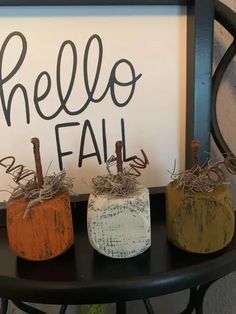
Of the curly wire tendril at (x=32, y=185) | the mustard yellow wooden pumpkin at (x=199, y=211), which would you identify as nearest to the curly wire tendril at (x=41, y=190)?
the curly wire tendril at (x=32, y=185)

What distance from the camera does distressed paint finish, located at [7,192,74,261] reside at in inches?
12.8

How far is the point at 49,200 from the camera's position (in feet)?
1.09

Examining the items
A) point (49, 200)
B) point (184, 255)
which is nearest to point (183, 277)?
point (184, 255)

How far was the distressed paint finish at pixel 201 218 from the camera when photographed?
1.10 ft

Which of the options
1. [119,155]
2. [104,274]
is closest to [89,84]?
[119,155]

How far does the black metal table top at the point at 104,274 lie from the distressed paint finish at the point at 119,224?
0.02 meters

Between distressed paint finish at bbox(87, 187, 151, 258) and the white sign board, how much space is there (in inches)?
3.3

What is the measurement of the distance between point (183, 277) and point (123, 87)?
8.0 inches

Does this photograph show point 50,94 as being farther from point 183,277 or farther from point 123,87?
point 183,277

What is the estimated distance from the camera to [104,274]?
33cm

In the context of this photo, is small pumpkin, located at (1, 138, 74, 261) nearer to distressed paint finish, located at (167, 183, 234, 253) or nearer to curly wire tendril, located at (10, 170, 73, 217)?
curly wire tendril, located at (10, 170, 73, 217)

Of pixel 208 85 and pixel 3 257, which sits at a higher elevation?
pixel 208 85

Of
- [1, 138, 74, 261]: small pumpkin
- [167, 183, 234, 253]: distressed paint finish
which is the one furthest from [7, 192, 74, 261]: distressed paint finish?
[167, 183, 234, 253]: distressed paint finish

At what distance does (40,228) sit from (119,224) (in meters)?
0.07
